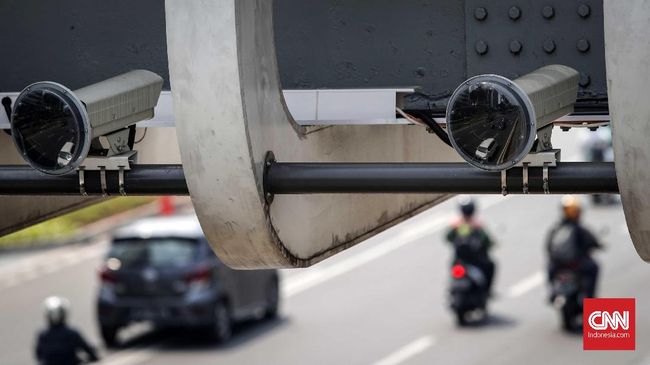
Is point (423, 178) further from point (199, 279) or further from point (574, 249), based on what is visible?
point (199, 279)

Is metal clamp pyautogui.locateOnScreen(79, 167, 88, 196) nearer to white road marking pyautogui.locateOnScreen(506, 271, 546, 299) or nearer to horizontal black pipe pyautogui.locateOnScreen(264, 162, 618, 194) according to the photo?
horizontal black pipe pyautogui.locateOnScreen(264, 162, 618, 194)

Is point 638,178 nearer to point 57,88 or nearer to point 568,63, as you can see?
point 568,63

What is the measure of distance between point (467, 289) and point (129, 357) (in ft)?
15.0

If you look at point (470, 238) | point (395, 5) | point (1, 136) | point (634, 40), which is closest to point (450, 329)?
point (470, 238)

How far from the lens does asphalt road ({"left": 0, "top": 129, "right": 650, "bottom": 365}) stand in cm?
2286

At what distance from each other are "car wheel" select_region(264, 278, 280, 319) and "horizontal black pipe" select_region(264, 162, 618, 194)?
589 inches

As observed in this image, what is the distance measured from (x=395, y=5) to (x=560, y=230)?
12139mm

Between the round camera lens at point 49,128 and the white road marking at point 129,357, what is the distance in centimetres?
1333

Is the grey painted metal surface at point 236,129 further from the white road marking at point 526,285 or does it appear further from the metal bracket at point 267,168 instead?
the white road marking at point 526,285

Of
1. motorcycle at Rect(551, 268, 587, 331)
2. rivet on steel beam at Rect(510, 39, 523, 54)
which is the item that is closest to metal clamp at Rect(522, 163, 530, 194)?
rivet on steel beam at Rect(510, 39, 523, 54)

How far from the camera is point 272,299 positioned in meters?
24.9

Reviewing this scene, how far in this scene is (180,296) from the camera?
22.7 m

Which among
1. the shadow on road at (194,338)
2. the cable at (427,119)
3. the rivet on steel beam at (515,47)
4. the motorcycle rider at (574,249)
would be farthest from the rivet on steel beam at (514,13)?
the shadow on road at (194,338)

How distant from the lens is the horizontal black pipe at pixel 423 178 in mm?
9219
